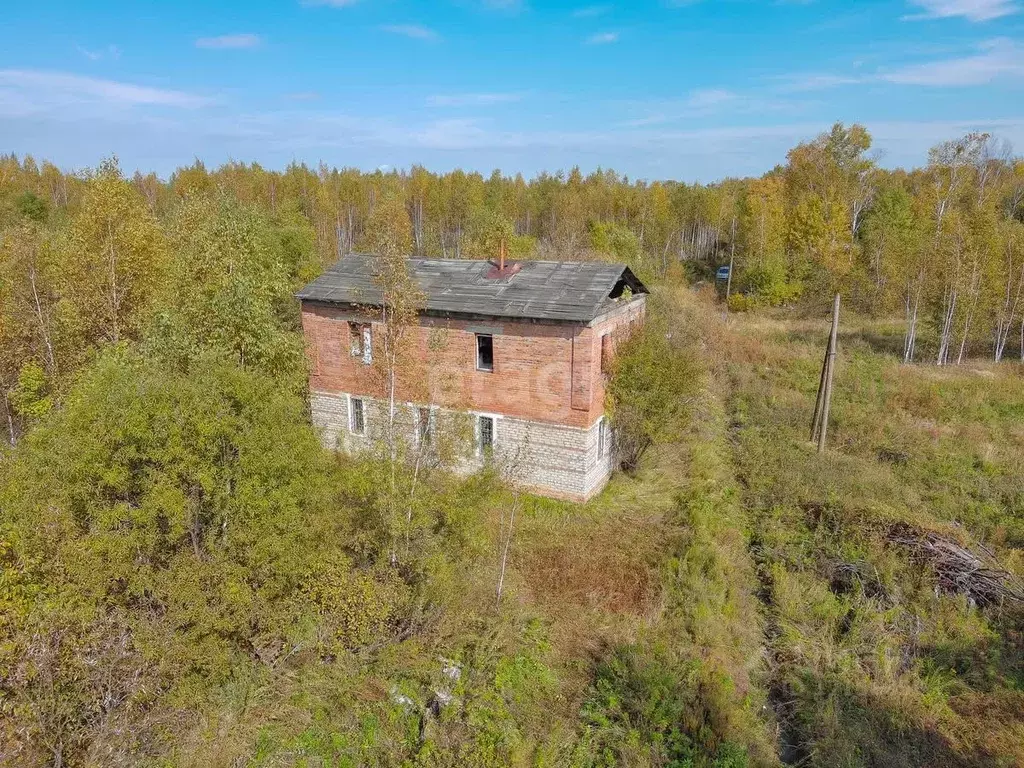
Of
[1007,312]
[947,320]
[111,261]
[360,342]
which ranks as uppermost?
[111,261]

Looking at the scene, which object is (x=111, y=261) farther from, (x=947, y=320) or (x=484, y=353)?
(x=947, y=320)

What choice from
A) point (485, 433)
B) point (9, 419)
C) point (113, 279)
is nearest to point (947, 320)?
point (485, 433)

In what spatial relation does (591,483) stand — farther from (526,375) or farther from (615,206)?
(615,206)

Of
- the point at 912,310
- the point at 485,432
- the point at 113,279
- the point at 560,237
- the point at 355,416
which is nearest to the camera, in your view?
the point at 485,432

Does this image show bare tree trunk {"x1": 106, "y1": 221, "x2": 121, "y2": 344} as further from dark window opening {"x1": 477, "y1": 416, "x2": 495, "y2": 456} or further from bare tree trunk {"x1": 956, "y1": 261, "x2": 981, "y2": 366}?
bare tree trunk {"x1": 956, "y1": 261, "x2": 981, "y2": 366}

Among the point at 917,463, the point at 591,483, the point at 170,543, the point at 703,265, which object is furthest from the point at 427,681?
the point at 703,265

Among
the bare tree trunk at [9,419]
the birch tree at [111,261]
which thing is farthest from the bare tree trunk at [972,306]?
the bare tree trunk at [9,419]

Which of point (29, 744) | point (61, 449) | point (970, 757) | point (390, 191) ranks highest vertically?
point (390, 191)
